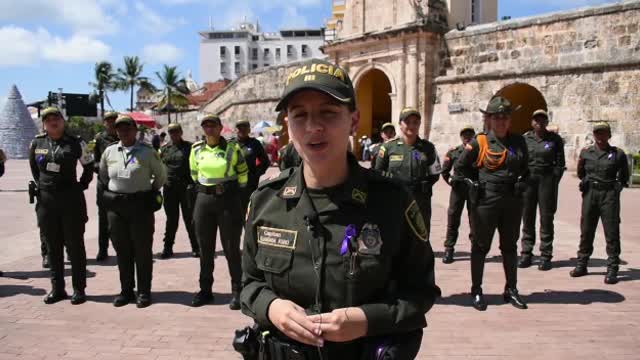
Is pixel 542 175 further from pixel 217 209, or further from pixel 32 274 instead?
pixel 32 274

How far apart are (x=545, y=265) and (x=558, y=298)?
1.38 metres

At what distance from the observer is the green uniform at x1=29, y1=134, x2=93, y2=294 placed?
5.80 meters

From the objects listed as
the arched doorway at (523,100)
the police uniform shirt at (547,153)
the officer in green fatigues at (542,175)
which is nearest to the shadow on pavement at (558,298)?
the officer in green fatigues at (542,175)

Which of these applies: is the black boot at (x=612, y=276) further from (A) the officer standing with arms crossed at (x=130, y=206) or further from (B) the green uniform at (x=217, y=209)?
(A) the officer standing with arms crossed at (x=130, y=206)

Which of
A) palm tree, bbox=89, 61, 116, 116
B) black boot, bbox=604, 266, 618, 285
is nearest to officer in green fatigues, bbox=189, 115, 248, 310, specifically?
black boot, bbox=604, 266, 618, 285

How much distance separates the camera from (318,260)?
1.88 meters

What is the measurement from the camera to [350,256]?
1.85 m

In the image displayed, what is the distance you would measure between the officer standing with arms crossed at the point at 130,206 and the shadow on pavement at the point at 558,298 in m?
3.51

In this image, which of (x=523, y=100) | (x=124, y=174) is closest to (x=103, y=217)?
(x=124, y=174)

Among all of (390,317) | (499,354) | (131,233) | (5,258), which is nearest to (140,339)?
(131,233)

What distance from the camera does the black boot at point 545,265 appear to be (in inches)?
279

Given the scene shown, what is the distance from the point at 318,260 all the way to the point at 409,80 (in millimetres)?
19830

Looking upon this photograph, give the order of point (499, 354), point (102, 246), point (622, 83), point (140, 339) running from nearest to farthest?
point (499, 354) < point (140, 339) < point (102, 246) < point (622, 83)

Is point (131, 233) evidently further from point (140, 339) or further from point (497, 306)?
point (497, 306)
